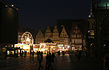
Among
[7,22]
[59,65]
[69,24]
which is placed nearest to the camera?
[59,65]

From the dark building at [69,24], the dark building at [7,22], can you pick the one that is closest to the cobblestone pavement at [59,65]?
the dark building at [7,22]

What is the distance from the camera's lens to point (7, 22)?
5784cm

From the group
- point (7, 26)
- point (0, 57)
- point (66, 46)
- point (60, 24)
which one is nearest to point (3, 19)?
point (7, 26)

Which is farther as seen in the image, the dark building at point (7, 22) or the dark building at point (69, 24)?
the dark building at point (69, 24)

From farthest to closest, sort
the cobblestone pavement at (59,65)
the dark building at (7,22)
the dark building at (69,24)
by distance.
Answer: the dark building at (69,24) < the dark building at (7,22) < the cobblestone pavement at (59,65)

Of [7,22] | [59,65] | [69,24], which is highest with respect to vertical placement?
[69,24]

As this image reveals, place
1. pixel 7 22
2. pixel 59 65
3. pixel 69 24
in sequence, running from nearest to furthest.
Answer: pixel 59 65 < pixel 7 22 < pixel 69 24

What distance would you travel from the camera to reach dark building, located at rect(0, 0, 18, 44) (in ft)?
186

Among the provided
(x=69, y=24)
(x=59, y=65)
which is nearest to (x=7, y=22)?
(x=59, y=65)

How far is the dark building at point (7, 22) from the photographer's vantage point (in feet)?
186

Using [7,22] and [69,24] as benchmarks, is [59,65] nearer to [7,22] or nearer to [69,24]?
[7,22]

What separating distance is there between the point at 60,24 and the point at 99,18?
5608 cm

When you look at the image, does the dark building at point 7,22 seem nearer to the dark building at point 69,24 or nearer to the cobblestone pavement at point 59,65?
the cobblestone pavement at point 59,65

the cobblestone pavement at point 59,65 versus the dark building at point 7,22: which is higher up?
the dark building at point 7,22
